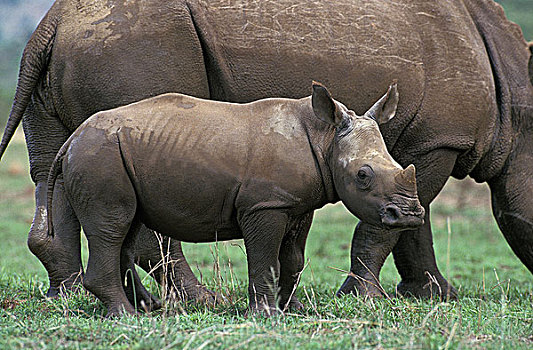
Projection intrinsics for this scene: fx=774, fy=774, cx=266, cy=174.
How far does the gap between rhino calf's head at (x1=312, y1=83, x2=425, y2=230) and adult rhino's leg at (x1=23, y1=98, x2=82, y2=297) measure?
1.69 meters

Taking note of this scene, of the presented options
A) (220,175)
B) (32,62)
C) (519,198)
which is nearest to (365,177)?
(220,175)

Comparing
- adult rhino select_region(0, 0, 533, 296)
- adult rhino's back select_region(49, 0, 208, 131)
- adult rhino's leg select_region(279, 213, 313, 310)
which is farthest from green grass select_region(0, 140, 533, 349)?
adult rhino's back select_region(49, 0, 208, 131)

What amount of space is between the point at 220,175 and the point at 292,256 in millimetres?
773

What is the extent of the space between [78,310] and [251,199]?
115 centimetres

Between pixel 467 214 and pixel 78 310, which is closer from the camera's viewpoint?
pixel 78 310

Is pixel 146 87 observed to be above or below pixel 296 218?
above

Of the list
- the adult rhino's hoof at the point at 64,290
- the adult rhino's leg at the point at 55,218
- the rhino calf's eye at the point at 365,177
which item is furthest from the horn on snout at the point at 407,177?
the adult rhino's hoof at the point at 64,290

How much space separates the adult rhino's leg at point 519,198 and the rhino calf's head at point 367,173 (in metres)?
2.32

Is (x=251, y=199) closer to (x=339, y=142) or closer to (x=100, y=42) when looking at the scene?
(x=339, y=142)

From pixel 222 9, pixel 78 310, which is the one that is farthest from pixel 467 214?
pixel 78 310

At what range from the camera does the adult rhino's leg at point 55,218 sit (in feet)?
16.1

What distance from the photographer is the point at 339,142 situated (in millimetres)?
4219

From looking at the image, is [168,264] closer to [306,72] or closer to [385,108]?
[306,72]

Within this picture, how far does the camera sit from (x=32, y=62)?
5.19 metres
